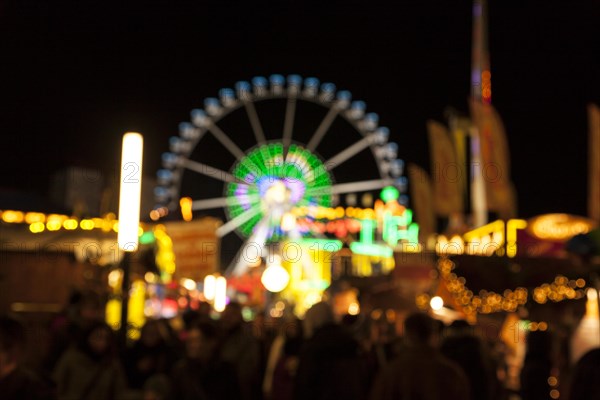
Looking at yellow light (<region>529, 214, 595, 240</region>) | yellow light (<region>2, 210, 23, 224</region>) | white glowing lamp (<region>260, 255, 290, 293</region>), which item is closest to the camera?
yellow light (<region>2, 210, 23, 224</region>)

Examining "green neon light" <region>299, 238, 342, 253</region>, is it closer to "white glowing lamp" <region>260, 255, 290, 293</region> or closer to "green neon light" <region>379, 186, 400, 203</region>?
"green neon light" <region>379, 186, 400, 203</region>

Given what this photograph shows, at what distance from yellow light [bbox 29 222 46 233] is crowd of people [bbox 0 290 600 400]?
3902 millimetres

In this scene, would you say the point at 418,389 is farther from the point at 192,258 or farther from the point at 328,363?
the point at 192,258

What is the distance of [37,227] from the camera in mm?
11500

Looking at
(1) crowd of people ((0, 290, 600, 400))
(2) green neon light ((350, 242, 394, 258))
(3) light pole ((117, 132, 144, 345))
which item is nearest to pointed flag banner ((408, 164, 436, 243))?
(2) green neon light ((350, 242, 394, 258))

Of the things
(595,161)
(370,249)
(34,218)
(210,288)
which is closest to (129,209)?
(34,218)

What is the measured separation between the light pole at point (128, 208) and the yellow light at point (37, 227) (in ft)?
17.9

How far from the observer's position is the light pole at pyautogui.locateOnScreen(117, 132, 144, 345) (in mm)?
5762

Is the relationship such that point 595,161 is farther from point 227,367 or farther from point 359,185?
point 359,185

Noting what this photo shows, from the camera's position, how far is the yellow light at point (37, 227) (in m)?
11.2

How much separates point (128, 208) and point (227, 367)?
1.23 m

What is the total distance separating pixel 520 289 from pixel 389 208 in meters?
31.1

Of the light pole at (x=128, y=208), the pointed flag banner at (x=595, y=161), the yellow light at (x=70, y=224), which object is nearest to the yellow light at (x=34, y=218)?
the yellow light at (x=70, y=224)

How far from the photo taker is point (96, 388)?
541cm
